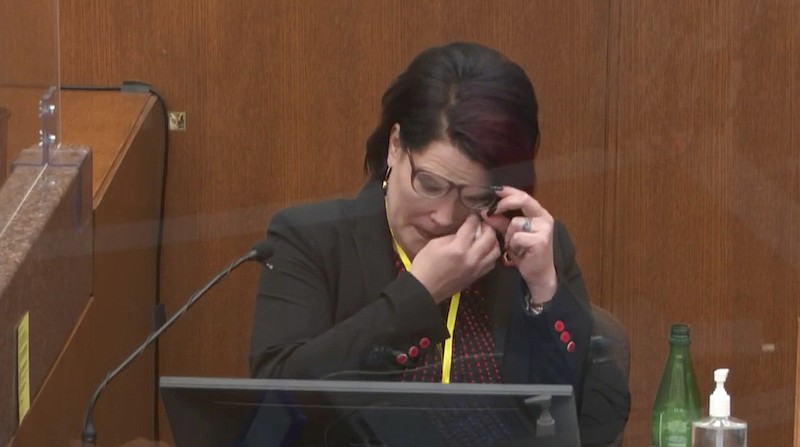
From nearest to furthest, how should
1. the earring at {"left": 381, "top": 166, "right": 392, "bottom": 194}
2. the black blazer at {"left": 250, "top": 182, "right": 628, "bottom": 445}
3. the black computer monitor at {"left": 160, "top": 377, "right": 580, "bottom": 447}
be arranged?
the black computer monitor at {"left": 160, "top": 377, "right": 580, "bottom": 447} → the black blazer at {"left": 250, "top": 182, "right": 628, "bottom": 445} → the earring at {"left": 381, "top": 166, "right": 392, "bottom": 194}

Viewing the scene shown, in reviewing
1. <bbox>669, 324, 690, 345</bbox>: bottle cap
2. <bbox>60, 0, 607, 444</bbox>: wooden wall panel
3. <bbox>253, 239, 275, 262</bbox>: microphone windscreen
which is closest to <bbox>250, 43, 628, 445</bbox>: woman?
<bbox>669, 324, 690, 345</bbox>: bottle cap

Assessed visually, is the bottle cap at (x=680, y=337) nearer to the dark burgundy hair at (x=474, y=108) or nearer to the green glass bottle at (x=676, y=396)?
the green glass bottle at (x=676, y=396)

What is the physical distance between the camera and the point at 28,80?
200 centimetres

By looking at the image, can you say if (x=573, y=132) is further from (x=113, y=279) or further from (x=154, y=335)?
(x=154, y=335)

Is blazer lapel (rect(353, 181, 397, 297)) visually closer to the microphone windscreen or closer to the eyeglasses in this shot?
the eyeglasses

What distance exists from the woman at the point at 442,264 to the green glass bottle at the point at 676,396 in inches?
2.5

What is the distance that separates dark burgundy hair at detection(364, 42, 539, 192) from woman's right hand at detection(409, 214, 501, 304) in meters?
0.08

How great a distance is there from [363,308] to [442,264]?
0.13 metres

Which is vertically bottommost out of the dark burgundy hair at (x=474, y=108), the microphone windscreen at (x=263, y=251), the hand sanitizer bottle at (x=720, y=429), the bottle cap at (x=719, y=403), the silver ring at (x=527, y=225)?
the hand sanitizer bottle at (x=720, y=429)

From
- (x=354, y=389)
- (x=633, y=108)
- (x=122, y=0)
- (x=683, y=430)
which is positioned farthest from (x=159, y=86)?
(x=354, y=389)

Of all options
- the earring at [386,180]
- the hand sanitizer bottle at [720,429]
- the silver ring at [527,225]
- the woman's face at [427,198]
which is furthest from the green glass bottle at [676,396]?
the earring at [386,180]

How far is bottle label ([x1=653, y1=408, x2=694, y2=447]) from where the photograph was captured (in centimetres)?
171

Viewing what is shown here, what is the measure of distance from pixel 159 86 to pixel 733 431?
4.78 feet

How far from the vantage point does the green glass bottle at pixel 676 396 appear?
5.72ft
